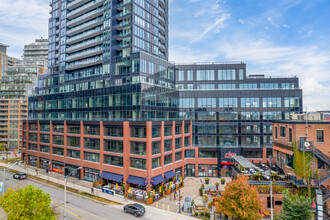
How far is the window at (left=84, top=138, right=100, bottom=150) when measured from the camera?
48022 millimetres

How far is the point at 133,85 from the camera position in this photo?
4494 cm

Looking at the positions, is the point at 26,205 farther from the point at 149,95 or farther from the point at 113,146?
the point at 149,95

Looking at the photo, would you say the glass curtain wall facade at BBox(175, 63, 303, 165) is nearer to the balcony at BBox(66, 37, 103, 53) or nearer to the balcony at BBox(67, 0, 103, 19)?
the balcony at BBox(66, 37, 103, 53)

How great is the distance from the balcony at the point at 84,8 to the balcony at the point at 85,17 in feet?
5.26

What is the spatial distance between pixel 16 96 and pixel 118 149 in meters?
82.7

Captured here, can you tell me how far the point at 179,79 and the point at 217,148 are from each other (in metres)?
22.1

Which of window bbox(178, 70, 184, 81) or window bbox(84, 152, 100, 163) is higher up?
window bbox(178, 70, 184, 81)

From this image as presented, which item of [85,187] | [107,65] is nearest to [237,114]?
[107,65]

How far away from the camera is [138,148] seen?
137ft

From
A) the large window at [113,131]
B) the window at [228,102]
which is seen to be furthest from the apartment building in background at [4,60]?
the window at [228,102]

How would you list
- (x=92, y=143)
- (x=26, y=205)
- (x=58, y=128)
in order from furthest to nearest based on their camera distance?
(x=58, y=128)
(x=92, y=143)
(x=26, y=205)

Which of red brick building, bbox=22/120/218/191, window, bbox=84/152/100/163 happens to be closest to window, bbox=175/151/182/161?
red brick building, bbox=22/120/218/191

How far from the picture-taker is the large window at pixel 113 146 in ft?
143

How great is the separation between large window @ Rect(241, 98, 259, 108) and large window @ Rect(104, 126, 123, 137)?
110 ft
